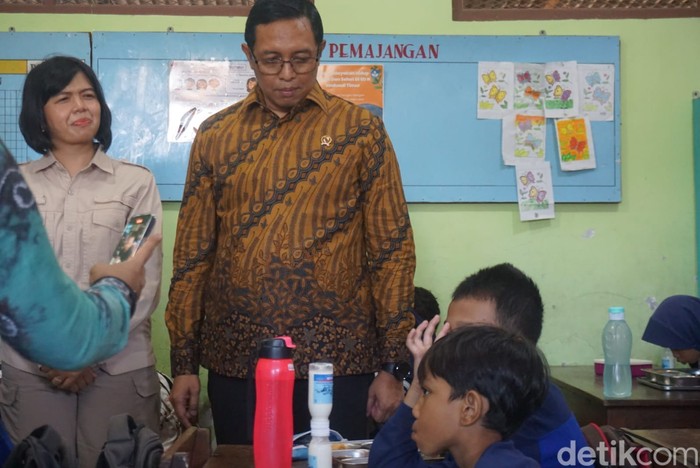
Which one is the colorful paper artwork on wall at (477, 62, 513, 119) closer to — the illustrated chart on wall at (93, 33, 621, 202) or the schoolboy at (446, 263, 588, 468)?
the illustrated chart on wall at (93, 33, 621, 202)

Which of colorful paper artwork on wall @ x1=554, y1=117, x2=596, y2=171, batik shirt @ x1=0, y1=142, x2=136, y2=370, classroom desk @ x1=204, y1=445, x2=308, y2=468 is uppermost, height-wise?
colorful paper artwork on wall @ x1=554, y1=117, x2=596, y2=171

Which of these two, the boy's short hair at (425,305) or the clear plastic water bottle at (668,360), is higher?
the boy's short hair at (425,305)

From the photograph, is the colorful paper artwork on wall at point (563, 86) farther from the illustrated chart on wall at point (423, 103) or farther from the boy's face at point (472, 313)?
the boy's face at point (472, 313)

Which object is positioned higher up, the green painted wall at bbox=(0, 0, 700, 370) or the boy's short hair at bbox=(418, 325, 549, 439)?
the green painted wall at bbox=(0, 0, 700, 370)

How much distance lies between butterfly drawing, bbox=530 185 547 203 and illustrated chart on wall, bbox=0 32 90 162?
1.99m

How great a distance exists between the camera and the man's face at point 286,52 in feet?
7.98

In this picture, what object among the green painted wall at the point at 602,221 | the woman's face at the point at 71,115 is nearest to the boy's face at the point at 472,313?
the woman's face at the point at 71,115

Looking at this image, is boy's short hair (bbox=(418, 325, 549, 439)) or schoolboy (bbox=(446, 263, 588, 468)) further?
schoolboy (bbox=(446, 263, 588, 468))

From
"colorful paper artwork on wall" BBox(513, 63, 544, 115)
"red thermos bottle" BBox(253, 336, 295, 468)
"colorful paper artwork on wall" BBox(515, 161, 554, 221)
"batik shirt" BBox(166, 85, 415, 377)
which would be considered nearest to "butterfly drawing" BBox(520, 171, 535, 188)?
"colorful paper artwork on wall" BBox(515, 161, 554, 221)

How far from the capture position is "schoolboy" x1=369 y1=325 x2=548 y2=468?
1738 millimetres

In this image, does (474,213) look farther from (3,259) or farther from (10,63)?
(3,259)

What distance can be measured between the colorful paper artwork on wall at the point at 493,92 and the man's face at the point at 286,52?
58.7 inches

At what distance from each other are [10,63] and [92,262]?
159 cm

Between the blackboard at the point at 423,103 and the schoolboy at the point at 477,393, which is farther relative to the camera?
the blackboard at the point at 423,103
